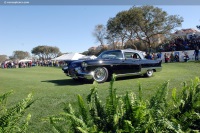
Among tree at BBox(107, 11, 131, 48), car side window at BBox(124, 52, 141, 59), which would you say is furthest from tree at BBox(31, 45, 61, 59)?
car side window at BBox(124, 52, 141, 59)

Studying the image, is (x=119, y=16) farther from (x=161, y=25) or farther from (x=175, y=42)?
(x=175, y=42)

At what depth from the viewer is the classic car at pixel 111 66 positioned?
962 centimetres

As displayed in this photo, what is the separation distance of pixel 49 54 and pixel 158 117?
111 meters

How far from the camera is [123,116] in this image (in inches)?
57.7

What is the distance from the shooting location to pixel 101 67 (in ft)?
32.4

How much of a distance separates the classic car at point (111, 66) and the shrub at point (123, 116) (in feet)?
25.0

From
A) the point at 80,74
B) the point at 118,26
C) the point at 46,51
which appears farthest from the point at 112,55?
the point at 46,51

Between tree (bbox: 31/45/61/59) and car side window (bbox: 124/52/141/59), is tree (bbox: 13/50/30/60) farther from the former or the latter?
car side window (bbox: 124/52/141/59)

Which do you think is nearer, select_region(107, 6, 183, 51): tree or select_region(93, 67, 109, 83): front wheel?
select_region(93, 67, 109, 83): front wheel

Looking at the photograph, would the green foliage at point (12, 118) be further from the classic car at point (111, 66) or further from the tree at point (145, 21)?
the tree at point (145, 21)

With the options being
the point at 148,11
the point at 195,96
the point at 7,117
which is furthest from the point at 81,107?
the point at 148,11

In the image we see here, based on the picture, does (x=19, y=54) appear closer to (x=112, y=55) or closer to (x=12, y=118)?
(x=112, y=55)

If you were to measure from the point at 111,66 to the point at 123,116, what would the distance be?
868 centimetres

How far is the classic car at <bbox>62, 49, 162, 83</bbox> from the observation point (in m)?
9.62
